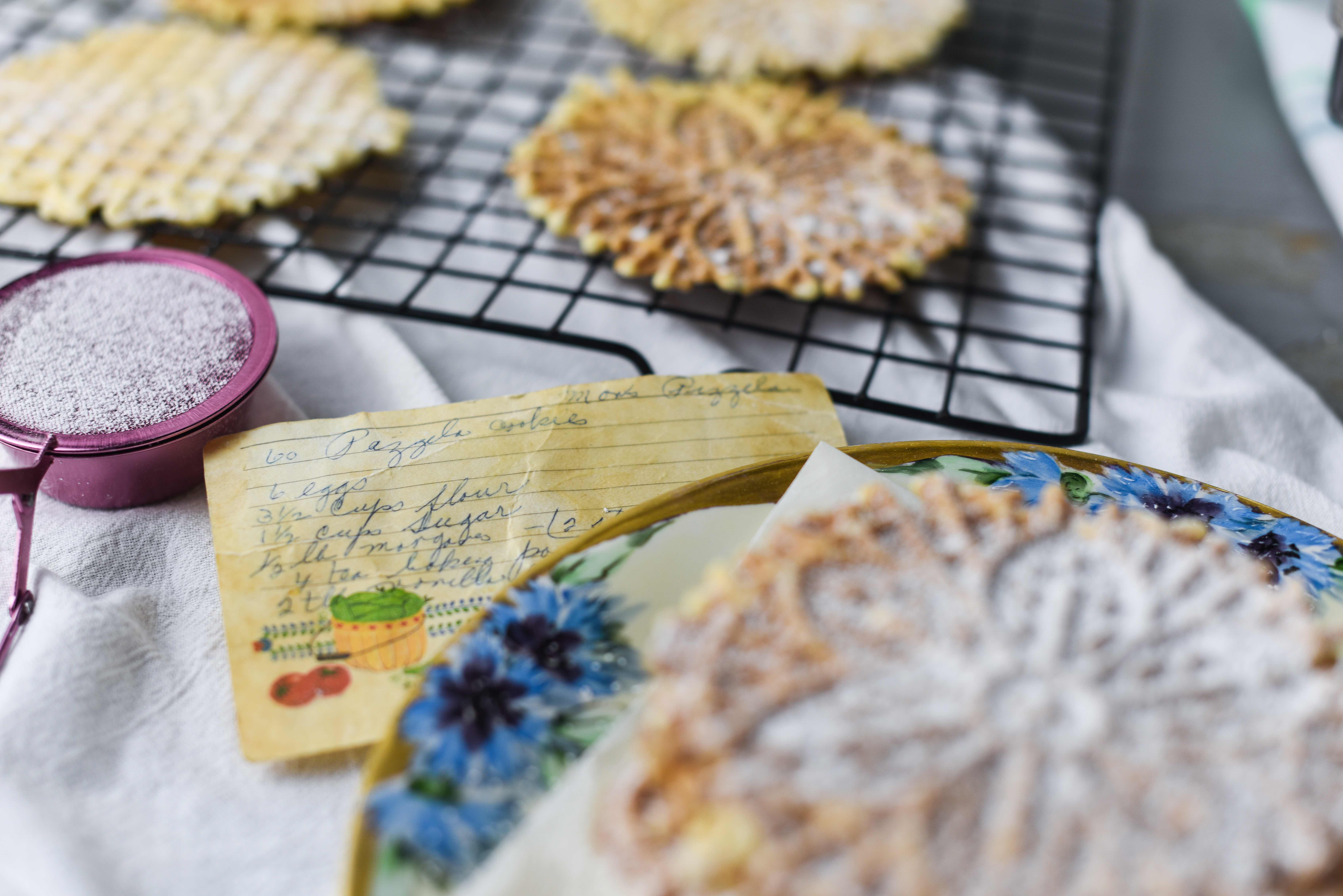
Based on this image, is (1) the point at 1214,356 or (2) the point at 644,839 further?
(1) the point at 1214,356

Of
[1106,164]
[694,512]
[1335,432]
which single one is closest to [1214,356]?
[1335,432]

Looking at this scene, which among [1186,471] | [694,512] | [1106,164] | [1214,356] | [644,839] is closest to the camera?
[644,839]

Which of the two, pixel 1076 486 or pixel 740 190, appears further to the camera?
pixel 740 190

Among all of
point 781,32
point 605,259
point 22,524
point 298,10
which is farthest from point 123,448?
point 781,32

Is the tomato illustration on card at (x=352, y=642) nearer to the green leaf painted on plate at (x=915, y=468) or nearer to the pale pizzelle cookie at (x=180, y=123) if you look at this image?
the green leaf painted on plate at (x=915, y=468)

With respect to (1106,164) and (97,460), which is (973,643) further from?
(1106,164)

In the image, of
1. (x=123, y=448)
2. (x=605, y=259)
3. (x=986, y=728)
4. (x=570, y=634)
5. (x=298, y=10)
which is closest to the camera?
(x=986, y=728)

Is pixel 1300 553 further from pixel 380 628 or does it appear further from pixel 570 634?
pixel 380 628
